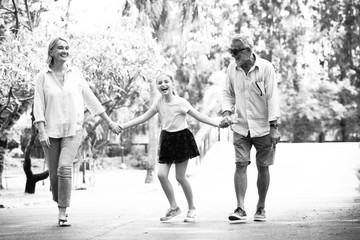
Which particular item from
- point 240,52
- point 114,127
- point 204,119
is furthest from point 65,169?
point 240,52

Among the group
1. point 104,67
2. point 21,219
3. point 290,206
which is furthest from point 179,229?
point 104,67

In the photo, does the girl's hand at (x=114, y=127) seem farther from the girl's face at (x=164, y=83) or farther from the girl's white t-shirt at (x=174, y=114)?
the girl's face at (x=164, y=83)

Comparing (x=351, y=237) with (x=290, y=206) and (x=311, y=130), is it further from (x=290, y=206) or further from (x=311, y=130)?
(x=311, y=130)

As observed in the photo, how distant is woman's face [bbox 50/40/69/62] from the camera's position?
8.15 metres

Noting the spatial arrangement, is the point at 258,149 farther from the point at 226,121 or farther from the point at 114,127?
the point at 114,127

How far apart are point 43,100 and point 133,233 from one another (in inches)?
75.4

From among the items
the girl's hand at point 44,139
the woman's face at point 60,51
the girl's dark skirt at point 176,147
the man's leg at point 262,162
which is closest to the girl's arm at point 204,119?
the girl's dark skirt at point 176,147

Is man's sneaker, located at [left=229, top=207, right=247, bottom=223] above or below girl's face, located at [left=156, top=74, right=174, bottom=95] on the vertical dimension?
below

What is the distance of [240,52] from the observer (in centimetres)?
834

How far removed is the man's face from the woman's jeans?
75.2 inches

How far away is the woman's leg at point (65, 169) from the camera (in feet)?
26.1

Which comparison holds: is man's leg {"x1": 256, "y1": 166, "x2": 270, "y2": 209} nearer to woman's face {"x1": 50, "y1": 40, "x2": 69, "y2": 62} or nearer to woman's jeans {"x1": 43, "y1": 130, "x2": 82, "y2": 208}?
woman's jeans {"x1": 43, "y1": 130, "x2": 82, "y2": 208}

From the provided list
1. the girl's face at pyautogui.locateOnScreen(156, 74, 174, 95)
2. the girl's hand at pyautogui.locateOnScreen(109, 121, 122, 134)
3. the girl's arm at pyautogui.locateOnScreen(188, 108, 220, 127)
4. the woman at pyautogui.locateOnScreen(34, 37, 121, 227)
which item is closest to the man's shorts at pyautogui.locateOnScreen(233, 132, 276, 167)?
the girl's arm at pyautogui.locateOnScreen(188, 108, 220, 127)

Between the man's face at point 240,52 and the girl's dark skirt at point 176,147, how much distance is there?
105 centimetres
